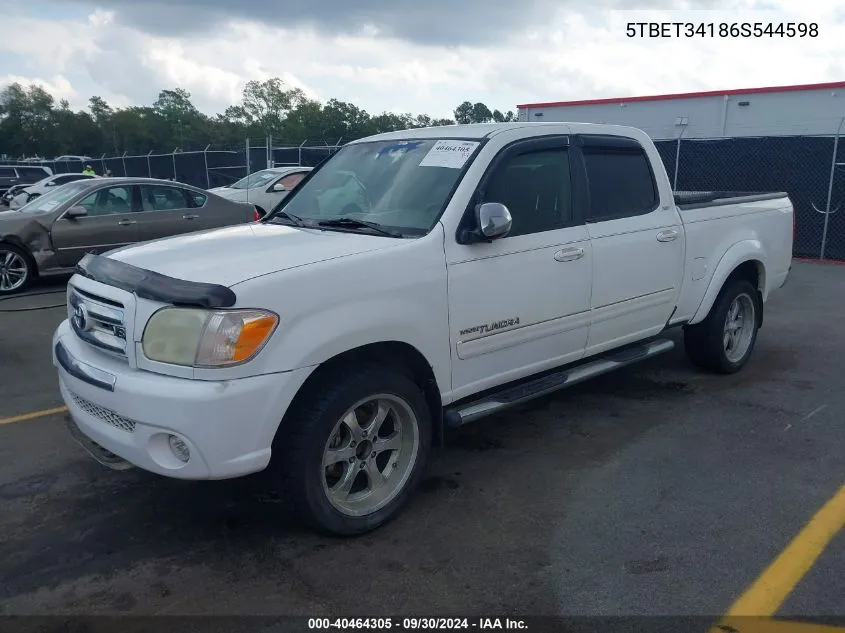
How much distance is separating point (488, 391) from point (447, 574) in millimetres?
1287

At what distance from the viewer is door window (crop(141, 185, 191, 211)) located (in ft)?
35.6

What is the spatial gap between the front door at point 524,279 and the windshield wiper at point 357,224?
0.34m

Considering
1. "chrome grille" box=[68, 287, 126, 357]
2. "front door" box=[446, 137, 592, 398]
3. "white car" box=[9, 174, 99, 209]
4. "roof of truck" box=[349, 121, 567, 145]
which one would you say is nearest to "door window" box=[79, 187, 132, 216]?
"white car" box=[9, 174, 99, 209]

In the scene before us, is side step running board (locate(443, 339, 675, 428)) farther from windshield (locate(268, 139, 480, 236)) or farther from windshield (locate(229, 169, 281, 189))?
windshield (locate(229, 169, 281, 189))

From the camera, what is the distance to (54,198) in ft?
34.6

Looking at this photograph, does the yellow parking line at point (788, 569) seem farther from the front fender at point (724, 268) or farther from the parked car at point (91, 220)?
the parked car at point (91, 220)

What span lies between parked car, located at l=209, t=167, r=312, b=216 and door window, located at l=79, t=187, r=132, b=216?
473 cm

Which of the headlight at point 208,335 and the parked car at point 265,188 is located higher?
the headlight at point 208,335

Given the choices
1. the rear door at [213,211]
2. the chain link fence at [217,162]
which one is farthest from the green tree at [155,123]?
the rear door at [213,211]

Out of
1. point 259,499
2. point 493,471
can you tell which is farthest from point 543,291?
point 259,499

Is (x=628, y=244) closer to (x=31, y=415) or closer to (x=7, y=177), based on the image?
(x=31, y=415)

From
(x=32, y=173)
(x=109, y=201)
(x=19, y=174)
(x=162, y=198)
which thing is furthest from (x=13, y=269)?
(x=32, y=173)

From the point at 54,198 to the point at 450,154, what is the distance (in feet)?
27.2

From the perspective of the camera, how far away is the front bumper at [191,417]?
3.03 m
